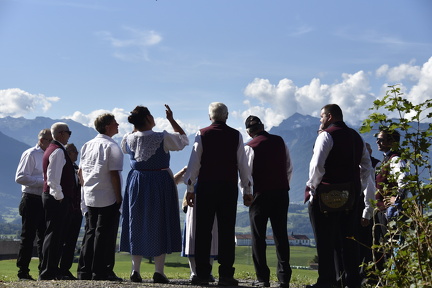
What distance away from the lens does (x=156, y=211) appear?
28.1 feet

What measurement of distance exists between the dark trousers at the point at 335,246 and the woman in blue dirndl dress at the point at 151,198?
186cm

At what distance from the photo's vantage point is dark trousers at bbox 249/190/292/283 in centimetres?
841

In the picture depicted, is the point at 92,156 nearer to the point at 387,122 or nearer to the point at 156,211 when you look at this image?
the point at 156,211

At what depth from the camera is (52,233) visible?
8820mm

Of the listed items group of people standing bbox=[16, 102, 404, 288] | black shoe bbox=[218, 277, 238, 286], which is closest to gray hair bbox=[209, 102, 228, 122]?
group of people standing bbox=[16, 102, 404, 288]

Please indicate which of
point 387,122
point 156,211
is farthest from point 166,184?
point 387,122

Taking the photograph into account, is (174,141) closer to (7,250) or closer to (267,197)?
(267,197)

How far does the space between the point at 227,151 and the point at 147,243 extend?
1.60 meters

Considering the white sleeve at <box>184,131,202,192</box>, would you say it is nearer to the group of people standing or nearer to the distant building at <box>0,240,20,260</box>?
the group of people standing

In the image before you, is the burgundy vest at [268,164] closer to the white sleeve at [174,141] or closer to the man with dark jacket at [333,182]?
the man with dark jacket at [333,182]

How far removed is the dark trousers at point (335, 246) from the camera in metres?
8.00

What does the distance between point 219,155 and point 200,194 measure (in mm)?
558

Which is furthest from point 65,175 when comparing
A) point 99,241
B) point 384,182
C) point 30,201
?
point 384,182

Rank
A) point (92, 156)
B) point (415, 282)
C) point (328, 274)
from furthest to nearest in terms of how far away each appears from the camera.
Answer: point (92, 156)
point (328, 274)
point (415, 282)
